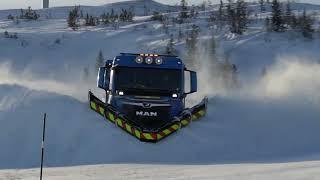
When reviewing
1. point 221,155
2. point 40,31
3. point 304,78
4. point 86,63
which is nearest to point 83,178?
point 221,155

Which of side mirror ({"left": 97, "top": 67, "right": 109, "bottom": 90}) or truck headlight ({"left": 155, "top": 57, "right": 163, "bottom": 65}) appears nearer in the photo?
truck headlight ({"left": 155, "top": 57, "right": 163, "bottom": 65})

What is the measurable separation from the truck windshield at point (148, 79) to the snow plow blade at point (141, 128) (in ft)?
2.28

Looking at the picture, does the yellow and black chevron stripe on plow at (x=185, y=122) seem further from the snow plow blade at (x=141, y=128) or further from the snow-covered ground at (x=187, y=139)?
the snow-covered ground at (x=187, y=139)

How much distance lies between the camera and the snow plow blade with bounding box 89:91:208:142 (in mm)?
16984

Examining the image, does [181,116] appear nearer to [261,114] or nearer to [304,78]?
[261,114]

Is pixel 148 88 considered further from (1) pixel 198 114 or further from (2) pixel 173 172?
(2) pixel 173 172

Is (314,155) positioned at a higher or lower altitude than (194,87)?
lower

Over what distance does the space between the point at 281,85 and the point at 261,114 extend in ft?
17.8

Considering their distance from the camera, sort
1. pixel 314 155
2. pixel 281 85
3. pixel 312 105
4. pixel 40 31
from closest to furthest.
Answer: pixel 314 155 < pixel 312 105 < pixel 281 85 < pixel 40 31

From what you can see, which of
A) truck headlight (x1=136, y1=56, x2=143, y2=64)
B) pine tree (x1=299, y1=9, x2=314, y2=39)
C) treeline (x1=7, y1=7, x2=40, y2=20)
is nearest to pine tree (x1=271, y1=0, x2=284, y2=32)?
pine tree (x1=299, y1=9, x2=314, y2=39)

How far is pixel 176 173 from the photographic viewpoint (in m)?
12.3

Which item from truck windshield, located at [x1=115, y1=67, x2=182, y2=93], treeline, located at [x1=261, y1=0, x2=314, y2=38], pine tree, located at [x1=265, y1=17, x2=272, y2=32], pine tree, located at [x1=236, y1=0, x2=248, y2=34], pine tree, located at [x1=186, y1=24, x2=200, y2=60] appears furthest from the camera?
pine tree, located at [x1=236, y1=0, x2=248, y2=34]

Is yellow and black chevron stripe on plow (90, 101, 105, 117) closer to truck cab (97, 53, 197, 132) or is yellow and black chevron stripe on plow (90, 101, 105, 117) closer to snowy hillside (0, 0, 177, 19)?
truck cab (97, 53, 197, 132)

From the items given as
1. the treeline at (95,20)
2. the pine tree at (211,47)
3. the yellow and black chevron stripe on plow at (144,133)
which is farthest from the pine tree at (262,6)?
the yellow and black chevron stripe on plow at (144,133)
